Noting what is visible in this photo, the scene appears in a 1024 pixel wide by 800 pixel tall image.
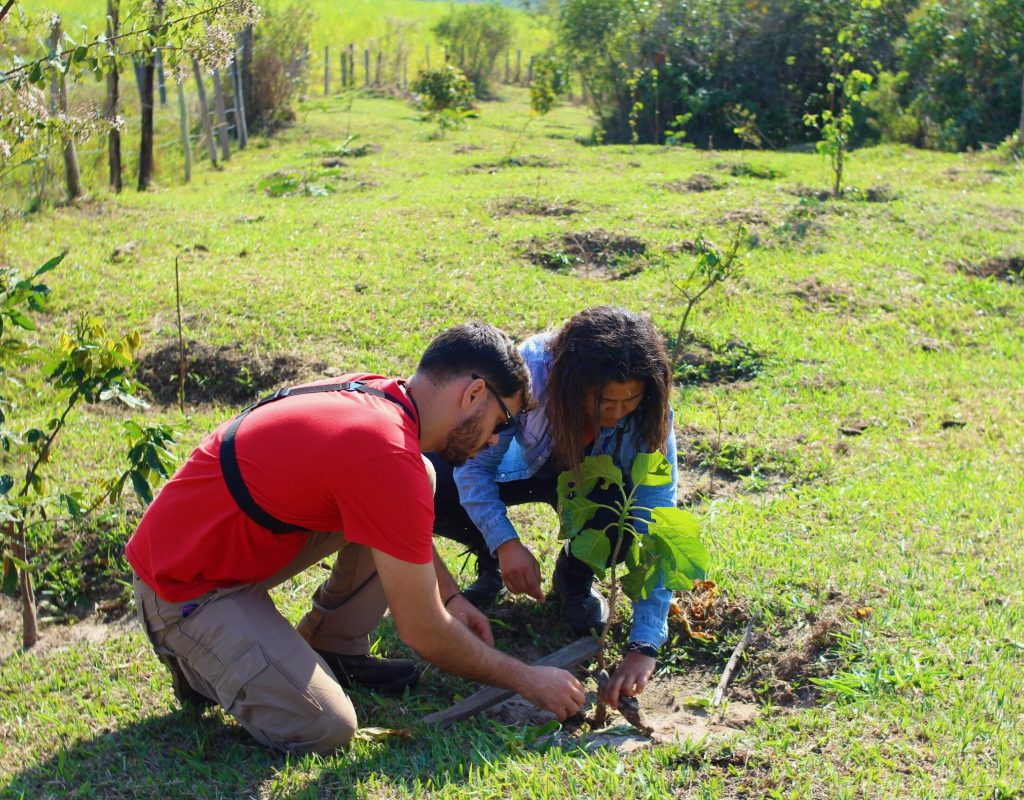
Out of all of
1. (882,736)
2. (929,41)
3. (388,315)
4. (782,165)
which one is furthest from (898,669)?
(929,41)

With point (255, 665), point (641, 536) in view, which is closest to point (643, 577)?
point (641, 536)

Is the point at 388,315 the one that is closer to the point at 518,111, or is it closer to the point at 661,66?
the point at 661,66

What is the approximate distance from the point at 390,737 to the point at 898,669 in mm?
1434

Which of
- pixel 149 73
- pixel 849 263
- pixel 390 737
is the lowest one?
pixel 390 737

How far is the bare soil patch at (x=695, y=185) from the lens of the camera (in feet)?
32.0

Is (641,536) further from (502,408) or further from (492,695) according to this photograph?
(492,695)

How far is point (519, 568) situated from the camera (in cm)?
318

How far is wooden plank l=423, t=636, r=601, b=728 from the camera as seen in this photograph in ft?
9.50

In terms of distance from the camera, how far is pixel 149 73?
10070 mm

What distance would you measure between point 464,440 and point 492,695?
2.56 feet

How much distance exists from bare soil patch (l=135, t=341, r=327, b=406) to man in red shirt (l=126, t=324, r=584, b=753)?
285cm

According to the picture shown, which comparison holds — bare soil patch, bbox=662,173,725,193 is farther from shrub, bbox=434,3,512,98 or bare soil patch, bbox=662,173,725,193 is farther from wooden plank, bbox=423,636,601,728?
shrub, bbox=434,3,512,98

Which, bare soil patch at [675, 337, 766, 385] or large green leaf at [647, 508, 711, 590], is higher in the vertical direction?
large green leaf at [647, 508, 711, 590]

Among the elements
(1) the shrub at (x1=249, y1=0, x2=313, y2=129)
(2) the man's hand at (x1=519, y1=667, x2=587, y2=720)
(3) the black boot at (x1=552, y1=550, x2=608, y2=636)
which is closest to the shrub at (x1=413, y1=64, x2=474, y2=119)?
(1) the shrub at (x1=249, y1=0, x2=313, y2=129)
